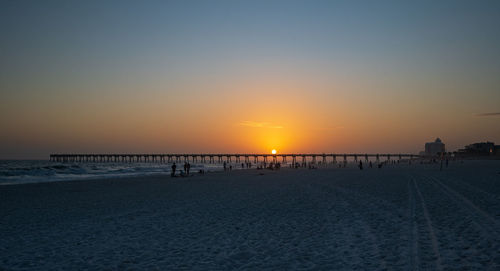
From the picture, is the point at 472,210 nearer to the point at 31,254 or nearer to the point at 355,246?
the point at 355,246

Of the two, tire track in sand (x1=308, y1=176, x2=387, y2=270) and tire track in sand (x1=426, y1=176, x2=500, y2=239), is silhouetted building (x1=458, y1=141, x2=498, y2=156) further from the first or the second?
tire track in sand (x1=308, y1=176, x2=387, y2=270)

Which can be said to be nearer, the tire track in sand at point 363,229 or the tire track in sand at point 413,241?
the tire track in sand at point 413,241

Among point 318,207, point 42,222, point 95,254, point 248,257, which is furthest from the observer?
point 318,207

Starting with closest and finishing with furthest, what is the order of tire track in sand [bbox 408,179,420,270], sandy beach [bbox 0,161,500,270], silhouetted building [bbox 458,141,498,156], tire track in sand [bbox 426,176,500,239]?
tire track in sand [bbox 408,179,420,270]
sandy beach [bbox 0,161,500,270]
tire track in sand [bbox 426,176,500,239]
silhouetted building [bbox 458,141,498,156]

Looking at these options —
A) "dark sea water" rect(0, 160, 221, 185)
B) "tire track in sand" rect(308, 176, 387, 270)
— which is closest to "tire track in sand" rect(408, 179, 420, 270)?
"tire track in sand" rect(308, 176, 387, 270)

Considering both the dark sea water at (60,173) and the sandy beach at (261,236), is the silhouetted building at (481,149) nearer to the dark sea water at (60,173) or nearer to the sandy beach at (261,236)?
the dark sea water at (60,173)

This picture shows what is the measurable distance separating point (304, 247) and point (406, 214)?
4.90 meters

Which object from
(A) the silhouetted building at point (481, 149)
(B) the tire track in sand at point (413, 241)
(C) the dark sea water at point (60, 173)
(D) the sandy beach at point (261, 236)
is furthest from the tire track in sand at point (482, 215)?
(A) the silhouetted building at point (481, 149)


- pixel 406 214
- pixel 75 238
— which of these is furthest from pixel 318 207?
pixel 75 238

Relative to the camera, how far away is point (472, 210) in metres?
10.8

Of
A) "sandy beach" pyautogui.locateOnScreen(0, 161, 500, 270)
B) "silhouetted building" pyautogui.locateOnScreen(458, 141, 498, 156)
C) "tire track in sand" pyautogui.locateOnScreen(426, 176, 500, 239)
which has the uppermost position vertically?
"silhouetted building" pyautogui.locateOnScreen(458, 141, 498, 156)

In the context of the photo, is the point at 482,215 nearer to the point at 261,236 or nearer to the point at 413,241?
the point at 413,241

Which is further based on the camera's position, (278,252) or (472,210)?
(472,210)

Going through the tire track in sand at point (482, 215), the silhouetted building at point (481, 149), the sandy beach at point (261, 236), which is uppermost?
the silhouetted building at point (481, 149)
